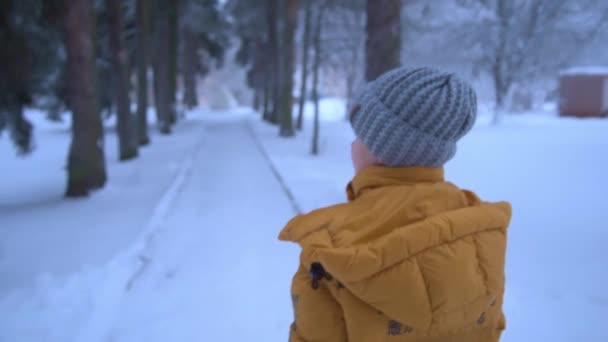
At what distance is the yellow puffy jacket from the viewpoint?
1.25m

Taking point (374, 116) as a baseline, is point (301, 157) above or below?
below

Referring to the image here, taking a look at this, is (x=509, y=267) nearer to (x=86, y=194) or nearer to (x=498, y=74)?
Result: (x=86, y=194)

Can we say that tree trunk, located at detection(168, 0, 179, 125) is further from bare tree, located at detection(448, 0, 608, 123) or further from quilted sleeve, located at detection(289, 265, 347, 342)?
quilted sleeve, located at detection(289, 265, 347, 342)

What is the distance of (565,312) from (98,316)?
3890mm

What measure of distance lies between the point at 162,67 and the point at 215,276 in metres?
17.7

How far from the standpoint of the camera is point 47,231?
562 centimetres

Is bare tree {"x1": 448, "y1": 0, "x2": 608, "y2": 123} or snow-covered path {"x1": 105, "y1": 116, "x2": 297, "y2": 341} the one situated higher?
bare tree {"x1": 448, "y1": 0, "x2": 608, "y2": 123}

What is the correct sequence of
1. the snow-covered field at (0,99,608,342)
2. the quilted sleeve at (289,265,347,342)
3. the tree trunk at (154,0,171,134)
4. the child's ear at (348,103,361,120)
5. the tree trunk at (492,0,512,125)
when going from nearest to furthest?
the quilted sleeve at (289,265,347,342) < the child's ear at (348,103,361,120) < the snow-covered field at (0,99,608,342) < the tree trunk at (492,0,512,125) < the tree trunk at (154,0,171,134)

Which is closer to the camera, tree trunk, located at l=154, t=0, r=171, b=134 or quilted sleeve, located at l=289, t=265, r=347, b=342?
quilted sleeve, located at l=289, t=265, r=347, b=342

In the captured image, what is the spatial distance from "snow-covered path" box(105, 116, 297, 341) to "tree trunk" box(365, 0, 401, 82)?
2763 mm

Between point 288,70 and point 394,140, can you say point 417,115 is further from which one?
point 288,70

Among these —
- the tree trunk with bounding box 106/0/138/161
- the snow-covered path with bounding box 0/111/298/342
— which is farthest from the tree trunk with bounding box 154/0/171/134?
the snow-covered path with bounding box 0/111/298/342

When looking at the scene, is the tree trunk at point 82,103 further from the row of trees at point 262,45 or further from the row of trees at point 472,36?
the row of trees at point 472,36

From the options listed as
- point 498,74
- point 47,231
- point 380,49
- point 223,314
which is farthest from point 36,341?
point 498,74
